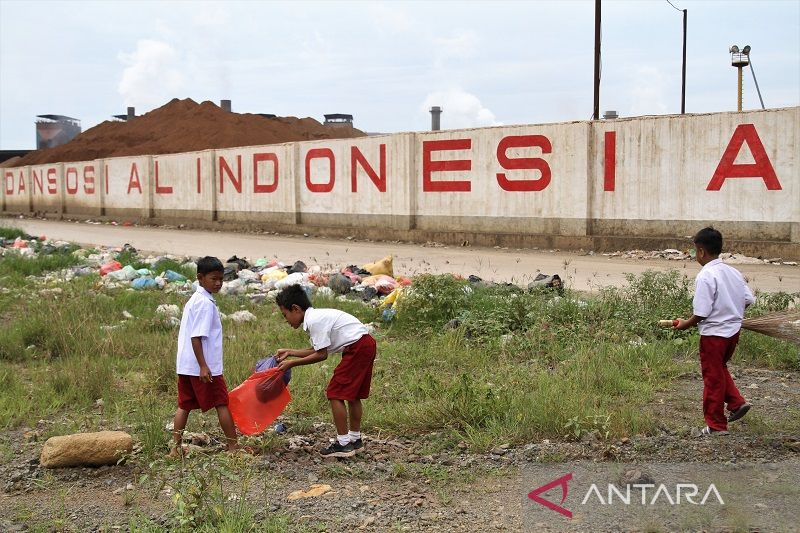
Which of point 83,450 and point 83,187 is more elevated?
point 83,187

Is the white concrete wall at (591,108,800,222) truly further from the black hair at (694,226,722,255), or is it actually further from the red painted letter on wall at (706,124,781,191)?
the black hair at (694,226,722,255)

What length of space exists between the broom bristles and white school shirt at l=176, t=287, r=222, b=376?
3.22 metres

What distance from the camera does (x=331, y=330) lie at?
4723mm

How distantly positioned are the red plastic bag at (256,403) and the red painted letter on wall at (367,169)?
14.2m

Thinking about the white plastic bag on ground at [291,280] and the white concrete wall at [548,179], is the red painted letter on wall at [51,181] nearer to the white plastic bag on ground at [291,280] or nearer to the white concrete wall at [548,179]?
the white concrete wall at [548,179]

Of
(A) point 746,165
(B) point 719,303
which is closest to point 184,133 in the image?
(A) point 746,165

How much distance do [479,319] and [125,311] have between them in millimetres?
4047

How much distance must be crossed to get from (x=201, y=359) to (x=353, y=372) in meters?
0.87

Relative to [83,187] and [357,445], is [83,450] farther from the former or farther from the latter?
[83,187]

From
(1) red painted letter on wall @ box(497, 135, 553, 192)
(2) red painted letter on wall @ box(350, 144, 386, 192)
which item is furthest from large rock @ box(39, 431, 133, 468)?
(2) red painted letter on wall @ box(350, 144, 386, 192)

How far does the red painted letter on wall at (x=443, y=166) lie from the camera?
17312 millimetres

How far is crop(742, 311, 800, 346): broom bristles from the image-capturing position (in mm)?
5145

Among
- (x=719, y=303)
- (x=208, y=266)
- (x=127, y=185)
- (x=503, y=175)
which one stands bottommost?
(x=719, y=303)

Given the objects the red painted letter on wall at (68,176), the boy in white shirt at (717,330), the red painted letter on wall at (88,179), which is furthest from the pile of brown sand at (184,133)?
the boy in white shirt at (717,330)
